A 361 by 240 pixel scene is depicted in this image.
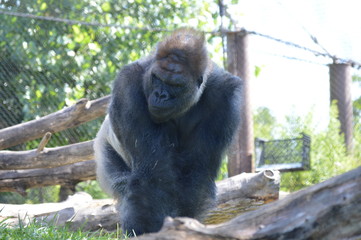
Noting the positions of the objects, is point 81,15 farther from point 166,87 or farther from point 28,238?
point 28,238

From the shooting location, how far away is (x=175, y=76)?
3602 mm

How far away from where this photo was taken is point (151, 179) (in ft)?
11.9

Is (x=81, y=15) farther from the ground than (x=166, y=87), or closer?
farther from the ground

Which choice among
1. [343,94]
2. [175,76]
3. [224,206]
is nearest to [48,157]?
[224,206]

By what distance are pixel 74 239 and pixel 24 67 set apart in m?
5.78

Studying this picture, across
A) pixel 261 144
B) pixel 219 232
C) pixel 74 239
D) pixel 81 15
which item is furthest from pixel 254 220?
pixel 81 15

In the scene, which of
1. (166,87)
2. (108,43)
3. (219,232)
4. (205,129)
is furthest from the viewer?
(108,43)

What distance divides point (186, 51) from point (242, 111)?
90.8 inches

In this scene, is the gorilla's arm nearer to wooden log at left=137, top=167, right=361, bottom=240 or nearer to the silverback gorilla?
the silverback gorilla

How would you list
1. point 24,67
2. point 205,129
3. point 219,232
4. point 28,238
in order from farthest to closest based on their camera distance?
point 24,67 → point 205,129 → point 28,238 → point 219,232

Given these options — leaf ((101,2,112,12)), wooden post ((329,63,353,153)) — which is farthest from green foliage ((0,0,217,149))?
wooden post ((329,63,353,153))

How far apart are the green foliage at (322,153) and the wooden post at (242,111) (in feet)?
5.42

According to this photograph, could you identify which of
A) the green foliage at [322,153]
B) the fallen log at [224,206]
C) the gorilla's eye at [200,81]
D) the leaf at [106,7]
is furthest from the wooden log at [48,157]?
the leaf at [106,7]

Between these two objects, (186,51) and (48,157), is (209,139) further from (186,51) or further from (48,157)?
(48,157)
